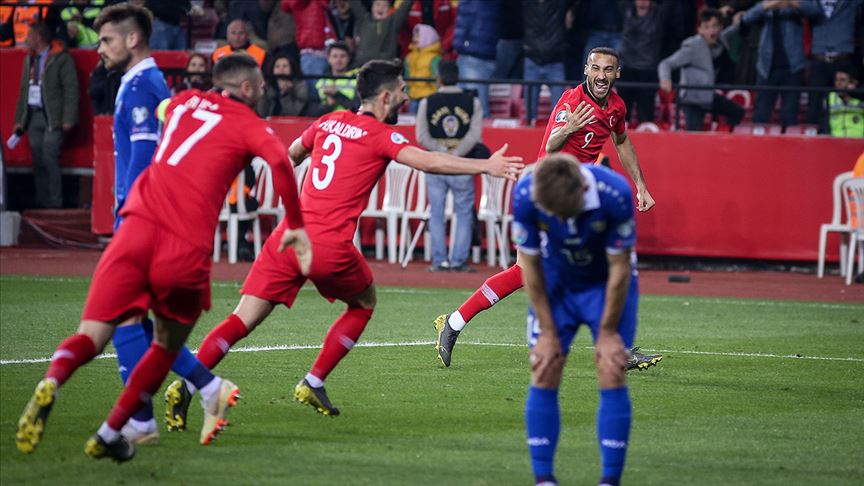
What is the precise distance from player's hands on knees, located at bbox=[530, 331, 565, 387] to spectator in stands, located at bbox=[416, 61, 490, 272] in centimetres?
1191

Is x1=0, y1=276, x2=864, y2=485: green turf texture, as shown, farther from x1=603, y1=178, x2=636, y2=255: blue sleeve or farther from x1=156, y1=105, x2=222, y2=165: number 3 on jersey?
x1=156, y1=105, x2=222, y2=165: number 3 on jersey

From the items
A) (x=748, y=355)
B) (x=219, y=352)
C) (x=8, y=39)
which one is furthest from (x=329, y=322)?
(x=8, y=39)

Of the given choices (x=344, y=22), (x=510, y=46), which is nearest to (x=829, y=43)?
(x=510, y=46)

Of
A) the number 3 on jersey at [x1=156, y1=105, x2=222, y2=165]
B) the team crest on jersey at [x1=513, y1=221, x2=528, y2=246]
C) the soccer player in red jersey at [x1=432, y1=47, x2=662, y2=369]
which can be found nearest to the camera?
the team crest on jersey at [x1=513, y1=221, x2=528, y2=246]

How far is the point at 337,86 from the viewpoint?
828 inches

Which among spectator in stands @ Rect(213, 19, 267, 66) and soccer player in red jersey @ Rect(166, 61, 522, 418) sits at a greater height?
spectator in stands @ Rect(213, 19, 267, 66)

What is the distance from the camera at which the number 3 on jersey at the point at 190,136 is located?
7.09 m

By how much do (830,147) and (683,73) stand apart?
2261mm

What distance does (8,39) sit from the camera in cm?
2333

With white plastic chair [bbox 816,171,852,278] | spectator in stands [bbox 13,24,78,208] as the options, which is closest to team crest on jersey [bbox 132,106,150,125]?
white plastic chair [bbox 816,171,852,278]

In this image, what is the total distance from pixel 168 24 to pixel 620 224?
55.6ft

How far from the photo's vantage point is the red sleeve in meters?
6.96

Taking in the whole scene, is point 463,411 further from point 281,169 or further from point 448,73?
point 448,73

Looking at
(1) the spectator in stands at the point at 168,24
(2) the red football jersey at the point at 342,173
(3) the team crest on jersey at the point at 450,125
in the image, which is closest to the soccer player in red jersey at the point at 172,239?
(2) the red football jersey at the point at 342,173
